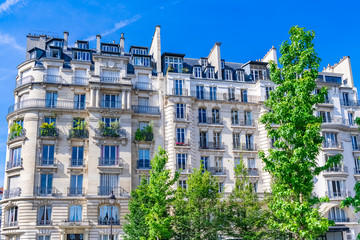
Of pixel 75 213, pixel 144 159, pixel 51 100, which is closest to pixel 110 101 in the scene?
pixel 51 100

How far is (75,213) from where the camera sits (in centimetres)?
3100

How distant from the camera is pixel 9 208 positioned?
31391 millimetres

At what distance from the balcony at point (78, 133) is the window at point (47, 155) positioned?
186 centimetres

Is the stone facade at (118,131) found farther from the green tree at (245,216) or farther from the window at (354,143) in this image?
the green tree at (245,216)

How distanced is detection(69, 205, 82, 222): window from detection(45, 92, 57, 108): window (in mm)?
8884

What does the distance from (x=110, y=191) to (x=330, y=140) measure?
22206 mm

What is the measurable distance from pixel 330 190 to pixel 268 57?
15.1 metres

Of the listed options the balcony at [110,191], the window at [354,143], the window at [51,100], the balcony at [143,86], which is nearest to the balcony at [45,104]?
the window at [51,100]

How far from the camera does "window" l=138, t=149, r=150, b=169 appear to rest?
33.3 meters

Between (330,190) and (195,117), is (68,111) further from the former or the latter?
(330,190)

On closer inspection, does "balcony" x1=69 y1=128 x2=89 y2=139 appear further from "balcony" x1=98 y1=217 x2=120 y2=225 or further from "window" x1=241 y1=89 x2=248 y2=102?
"window" x1=241 y1=89 x2=248 y2=102

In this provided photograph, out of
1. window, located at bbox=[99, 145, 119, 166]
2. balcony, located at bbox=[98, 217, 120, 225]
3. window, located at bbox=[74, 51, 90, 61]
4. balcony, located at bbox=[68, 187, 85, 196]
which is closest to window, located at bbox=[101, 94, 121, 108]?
window, located at bbox=[99, 145, 119, 166]

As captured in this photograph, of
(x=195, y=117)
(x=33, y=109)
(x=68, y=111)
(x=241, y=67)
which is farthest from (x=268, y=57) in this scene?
(x=33, y=109)

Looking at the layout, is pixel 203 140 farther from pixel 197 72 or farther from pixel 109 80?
pixel 109 80
